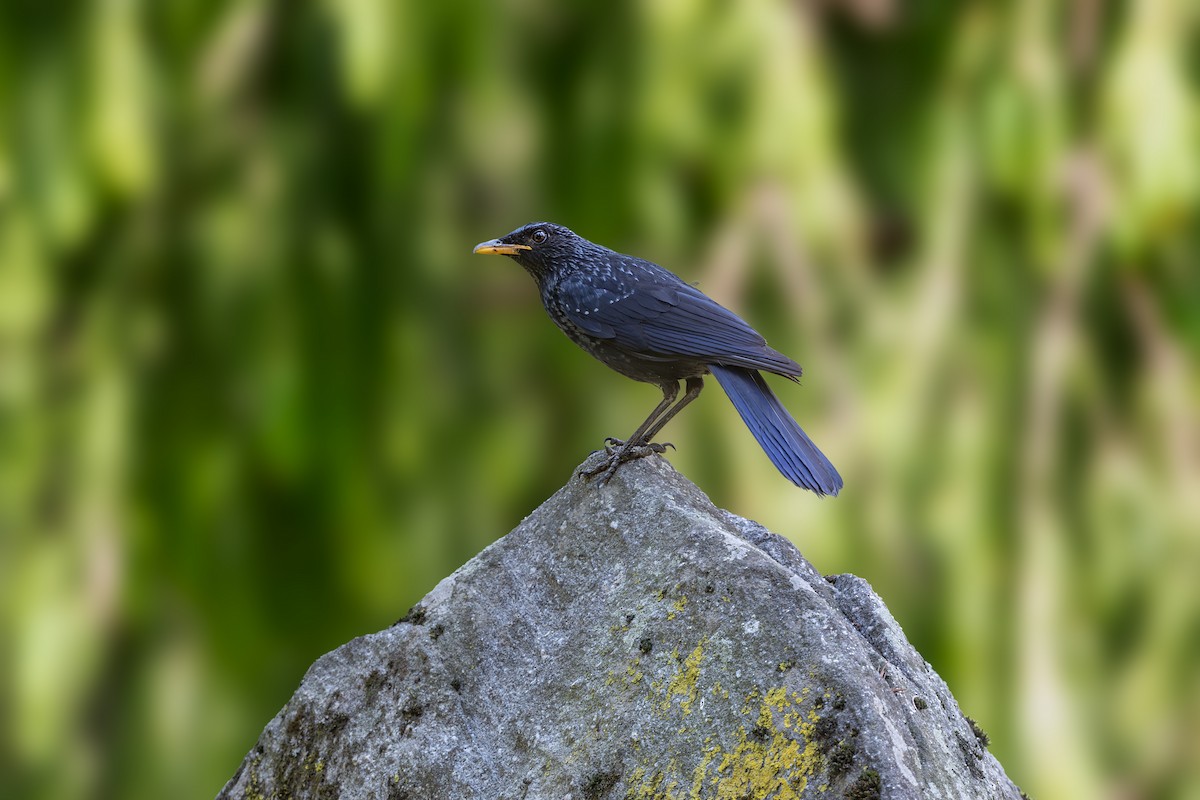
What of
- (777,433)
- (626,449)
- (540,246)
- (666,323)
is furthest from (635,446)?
(540,246)

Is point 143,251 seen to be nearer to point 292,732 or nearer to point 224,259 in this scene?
point 224,259

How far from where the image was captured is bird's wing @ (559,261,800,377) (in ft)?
10.5

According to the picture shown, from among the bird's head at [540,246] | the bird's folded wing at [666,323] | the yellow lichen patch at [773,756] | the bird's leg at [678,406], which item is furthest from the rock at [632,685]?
the bird's head at [540,246]

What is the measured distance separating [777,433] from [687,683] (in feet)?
2.35

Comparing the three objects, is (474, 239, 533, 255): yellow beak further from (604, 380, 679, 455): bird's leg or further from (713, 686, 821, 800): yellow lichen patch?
(713, 686, 821, 800): yellow lichen patch

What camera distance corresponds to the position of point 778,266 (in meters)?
5.68

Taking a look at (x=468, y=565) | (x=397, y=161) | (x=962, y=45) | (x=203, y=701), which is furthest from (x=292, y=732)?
(x=962, y=45)

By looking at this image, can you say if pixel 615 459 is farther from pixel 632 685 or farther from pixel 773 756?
pixel 773 756

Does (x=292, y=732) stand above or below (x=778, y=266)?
below

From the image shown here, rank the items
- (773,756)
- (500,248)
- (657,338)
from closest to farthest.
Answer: (773,756) → (657,338) → (500,248)

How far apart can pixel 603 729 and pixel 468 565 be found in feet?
1.84

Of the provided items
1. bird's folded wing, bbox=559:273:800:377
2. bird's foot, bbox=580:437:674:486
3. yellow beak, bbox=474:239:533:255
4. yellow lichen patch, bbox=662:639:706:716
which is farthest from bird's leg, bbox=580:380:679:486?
yellow beak, bbox=474:239:533:255

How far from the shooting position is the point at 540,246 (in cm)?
369

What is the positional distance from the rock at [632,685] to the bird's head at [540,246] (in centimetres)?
82
